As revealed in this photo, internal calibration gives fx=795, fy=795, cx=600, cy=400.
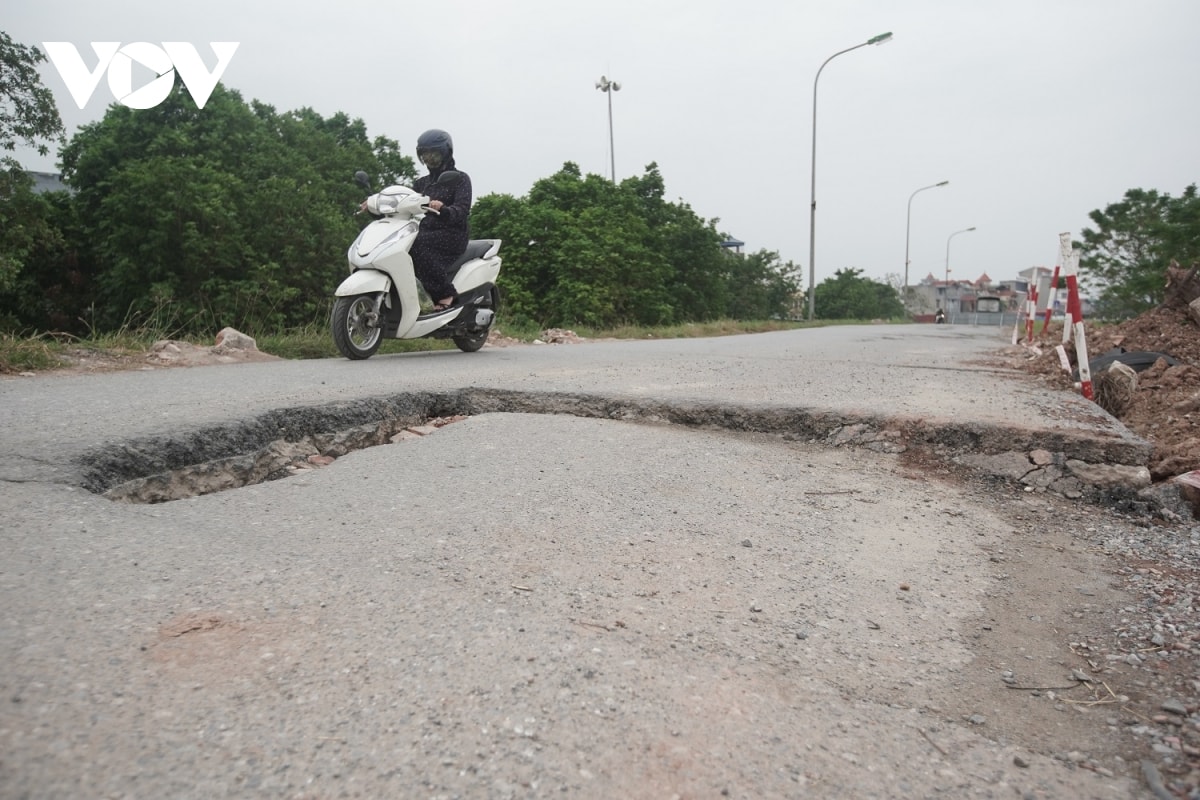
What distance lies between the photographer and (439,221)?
693 cm

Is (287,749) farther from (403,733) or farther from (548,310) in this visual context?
(548,310)

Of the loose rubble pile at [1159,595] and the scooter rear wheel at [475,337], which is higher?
the scooter rear wheel at [475,337]

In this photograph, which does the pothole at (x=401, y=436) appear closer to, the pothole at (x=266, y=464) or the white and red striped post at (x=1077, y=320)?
the pothole at (x=266, y=464)

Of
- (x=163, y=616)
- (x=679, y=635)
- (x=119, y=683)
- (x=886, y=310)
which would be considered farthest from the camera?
(x=886, y=310)

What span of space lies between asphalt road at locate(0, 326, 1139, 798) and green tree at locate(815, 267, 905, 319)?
2618 inches

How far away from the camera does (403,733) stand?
4.62ft

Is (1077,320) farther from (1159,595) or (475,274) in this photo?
(475,274)

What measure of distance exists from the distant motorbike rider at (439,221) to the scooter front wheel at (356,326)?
64 centimetres

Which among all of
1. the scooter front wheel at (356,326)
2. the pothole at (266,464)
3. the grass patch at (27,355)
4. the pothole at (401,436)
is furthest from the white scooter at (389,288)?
the pothole at (266,464)

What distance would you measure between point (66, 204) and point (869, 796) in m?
24.9

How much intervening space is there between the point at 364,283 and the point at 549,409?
2.62 m

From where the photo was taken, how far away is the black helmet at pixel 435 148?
689cm

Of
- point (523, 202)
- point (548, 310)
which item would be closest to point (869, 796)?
point (548, 310)

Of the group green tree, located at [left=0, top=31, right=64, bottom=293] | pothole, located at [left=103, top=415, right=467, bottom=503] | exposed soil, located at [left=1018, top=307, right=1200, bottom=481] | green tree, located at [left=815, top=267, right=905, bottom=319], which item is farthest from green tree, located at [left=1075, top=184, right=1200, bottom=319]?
green tree, located at [left=815, top=267, right=905, bottom=319]
